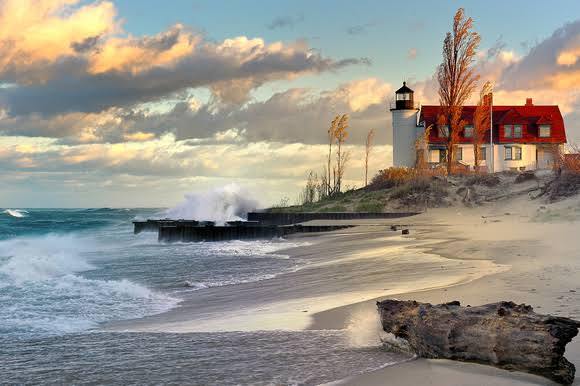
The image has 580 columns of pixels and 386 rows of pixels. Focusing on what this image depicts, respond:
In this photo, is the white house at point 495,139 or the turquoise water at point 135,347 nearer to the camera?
the turquoise water at point 135,347

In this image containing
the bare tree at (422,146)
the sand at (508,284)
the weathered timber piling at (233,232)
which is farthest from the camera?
the bare tree at (422,146)

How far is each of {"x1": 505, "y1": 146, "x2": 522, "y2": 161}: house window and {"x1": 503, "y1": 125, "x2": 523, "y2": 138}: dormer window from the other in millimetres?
1050

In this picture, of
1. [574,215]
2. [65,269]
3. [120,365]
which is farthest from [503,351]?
[574,215]

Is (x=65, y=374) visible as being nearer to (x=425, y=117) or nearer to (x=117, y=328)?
(x=117, y=328)

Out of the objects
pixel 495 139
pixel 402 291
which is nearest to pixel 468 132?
pixel 495 139

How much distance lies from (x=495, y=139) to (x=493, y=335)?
4660 cm

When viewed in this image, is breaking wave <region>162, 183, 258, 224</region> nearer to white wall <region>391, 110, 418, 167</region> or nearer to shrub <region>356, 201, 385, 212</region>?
shrub <region>356, 201, 385, 212</region>

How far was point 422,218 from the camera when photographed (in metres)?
28.9

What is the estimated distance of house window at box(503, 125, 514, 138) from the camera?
158 ft

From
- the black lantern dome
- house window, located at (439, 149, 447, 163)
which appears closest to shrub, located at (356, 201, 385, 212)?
house window, located at (439, 149, 447, 163)

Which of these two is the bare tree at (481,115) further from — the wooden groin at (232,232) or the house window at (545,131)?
the wooden groin at (232,232)

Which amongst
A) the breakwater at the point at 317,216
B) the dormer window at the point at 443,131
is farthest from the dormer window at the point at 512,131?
the breakwater at the point at 317,216

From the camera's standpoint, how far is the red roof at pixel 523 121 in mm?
47906

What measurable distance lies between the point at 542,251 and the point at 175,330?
7807mm
